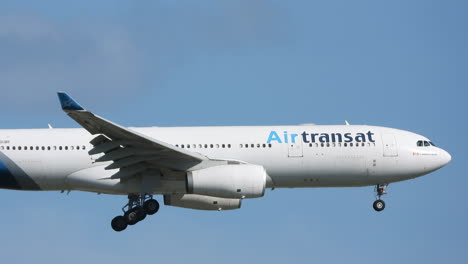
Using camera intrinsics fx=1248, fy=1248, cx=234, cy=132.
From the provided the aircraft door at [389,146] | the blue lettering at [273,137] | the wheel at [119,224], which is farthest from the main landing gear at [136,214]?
the aircraft door at [389,146]

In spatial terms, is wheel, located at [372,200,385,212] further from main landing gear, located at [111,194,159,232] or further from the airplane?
main landing gear, located at [111,194,159,232]

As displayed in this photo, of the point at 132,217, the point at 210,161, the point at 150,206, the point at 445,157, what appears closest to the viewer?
the point at 210,161

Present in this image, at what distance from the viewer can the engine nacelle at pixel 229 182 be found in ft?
159

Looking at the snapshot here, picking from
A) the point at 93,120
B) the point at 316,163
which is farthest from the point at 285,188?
the point at 93,120

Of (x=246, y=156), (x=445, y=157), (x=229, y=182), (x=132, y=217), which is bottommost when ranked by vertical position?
(x=132, y=217)

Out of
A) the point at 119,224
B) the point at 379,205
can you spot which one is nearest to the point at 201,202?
the point at 119,224

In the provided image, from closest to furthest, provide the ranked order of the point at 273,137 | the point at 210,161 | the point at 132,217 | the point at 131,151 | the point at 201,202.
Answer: the point at 131,151 → the point at 210,161 → the point at 132,217 → the point at 273,137 → the point at 201,202

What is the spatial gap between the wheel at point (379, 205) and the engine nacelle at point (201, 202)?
568 cm

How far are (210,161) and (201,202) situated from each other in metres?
4.22

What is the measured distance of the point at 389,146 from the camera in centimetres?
5144

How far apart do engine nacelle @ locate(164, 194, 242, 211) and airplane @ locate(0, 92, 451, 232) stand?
70 cm

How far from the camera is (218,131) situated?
51.1 meters

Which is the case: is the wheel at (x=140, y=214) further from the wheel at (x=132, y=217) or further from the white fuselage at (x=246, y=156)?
the white fuselage at (x=246, y=156)

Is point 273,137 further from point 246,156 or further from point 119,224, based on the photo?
point 119,224
